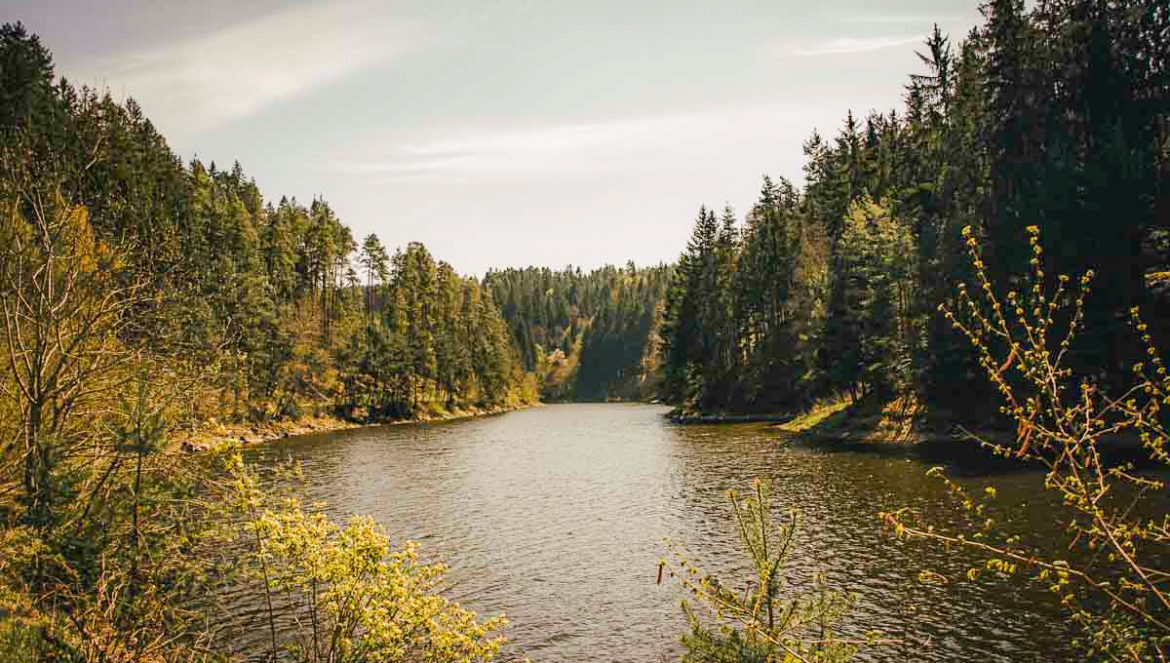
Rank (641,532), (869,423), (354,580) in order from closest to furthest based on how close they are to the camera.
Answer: (354,580), (641,532), (869,423)

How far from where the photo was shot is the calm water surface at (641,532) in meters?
19.5

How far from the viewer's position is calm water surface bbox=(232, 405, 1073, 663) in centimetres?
1955

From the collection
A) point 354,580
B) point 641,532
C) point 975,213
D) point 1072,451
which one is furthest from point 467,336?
point 1072,451

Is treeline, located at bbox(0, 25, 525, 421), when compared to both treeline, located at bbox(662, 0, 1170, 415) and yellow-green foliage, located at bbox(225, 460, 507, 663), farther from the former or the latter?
treeline, located at bbox(662, 0, 1170, 415)

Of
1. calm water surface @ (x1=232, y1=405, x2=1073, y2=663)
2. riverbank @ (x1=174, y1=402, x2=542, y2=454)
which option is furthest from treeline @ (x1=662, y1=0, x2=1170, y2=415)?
riverbank @ (x1=174, y1=402, x2=542, y2=454)

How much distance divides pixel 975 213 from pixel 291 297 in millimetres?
95854

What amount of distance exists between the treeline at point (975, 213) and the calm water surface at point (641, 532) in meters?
10.9

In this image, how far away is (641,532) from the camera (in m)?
32.1

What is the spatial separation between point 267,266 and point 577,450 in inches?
2762

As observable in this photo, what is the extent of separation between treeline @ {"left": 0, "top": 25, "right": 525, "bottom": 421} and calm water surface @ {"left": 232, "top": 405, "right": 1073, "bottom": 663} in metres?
15.7

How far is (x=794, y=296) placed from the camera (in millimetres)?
87500

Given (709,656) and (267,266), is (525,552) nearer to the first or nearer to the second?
(709,656)

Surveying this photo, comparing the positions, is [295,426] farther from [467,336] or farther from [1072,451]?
[1072,451]

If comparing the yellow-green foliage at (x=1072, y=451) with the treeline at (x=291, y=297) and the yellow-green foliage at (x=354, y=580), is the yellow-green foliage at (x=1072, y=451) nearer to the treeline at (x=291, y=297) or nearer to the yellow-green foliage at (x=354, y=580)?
the yellow-green foliage at (x=354, y=580)
